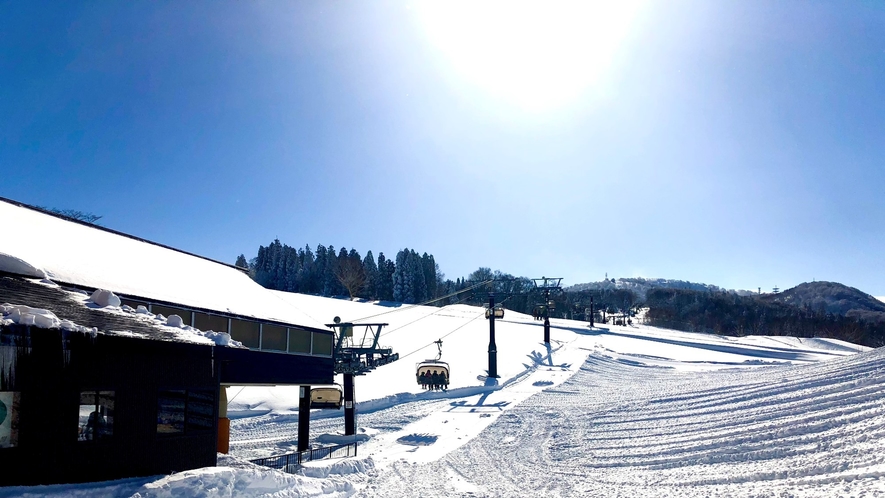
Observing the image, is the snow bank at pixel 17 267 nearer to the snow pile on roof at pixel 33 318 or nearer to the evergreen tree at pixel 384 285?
the snow pile on roof at pixel 33 318

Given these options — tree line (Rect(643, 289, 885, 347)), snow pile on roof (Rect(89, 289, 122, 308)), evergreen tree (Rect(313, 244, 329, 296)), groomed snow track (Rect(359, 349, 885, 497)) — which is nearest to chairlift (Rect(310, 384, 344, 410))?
groomed snow track (Rect(359, 349, 885, 497))

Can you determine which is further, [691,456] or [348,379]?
[348,379]

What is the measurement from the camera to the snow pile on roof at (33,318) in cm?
959

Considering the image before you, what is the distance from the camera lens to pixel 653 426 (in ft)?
74.3

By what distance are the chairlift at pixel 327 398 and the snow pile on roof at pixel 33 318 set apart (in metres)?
20.8

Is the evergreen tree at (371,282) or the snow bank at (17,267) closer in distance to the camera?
the snow bank at (17,267)

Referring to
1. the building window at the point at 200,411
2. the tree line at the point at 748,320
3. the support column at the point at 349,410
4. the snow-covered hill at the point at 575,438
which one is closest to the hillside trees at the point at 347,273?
the tree line at the point at 748,320

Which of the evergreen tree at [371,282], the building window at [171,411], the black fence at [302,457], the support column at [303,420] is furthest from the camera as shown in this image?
the evergreen tree at [371,282]

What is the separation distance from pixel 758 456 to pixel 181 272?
66.6ft

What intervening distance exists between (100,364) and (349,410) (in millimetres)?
15585

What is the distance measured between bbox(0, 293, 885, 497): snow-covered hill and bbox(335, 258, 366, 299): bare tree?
71262mm

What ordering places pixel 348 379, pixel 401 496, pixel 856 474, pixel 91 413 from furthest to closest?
pixel 348 379 → pixel 401 496 → pixel 856 474 → pixel 91 413

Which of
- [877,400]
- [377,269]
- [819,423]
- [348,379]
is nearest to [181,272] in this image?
[348,379]

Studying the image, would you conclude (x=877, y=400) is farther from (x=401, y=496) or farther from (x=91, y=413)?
(x=91, y=413)
